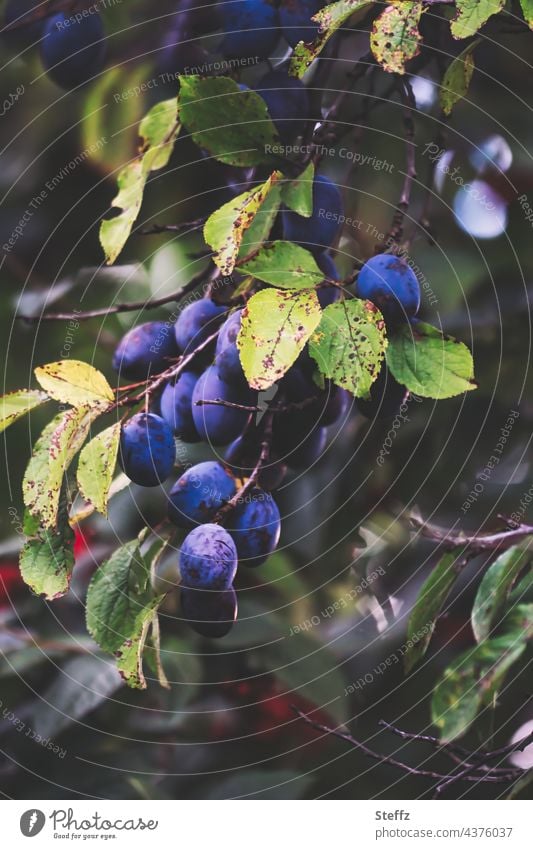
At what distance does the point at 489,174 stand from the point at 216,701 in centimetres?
30

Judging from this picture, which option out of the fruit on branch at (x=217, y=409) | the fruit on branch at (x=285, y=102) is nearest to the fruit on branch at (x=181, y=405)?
the fruit on branch at (x=217, y=409)

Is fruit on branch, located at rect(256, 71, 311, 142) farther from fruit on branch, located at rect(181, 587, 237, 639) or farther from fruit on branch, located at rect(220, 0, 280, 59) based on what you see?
fruit on branch, located at rect(181, 587, 237, 639)

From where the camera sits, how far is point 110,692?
0.39 m

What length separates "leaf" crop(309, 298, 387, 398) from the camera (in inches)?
11.0

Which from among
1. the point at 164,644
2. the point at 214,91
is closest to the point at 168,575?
the point at 164,644

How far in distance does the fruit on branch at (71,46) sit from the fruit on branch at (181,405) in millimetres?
175

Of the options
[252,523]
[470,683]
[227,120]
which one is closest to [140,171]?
[227,120]

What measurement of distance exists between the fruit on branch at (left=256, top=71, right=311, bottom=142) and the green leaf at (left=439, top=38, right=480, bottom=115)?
0.22 feet

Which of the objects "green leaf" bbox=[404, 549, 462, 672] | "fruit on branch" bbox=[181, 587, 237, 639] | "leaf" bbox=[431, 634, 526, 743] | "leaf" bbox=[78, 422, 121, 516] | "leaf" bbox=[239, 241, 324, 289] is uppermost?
"leaf" bbox=[239, 241, 324, 289]

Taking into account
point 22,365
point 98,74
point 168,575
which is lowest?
point 168,575

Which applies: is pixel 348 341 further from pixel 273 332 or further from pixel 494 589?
pixel 494 589

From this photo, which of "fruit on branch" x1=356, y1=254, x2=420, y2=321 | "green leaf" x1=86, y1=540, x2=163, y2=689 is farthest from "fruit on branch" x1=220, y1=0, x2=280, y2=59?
"green leaf" x1=86, y1=540, x2=163, y2=689

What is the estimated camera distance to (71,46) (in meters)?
0.36
